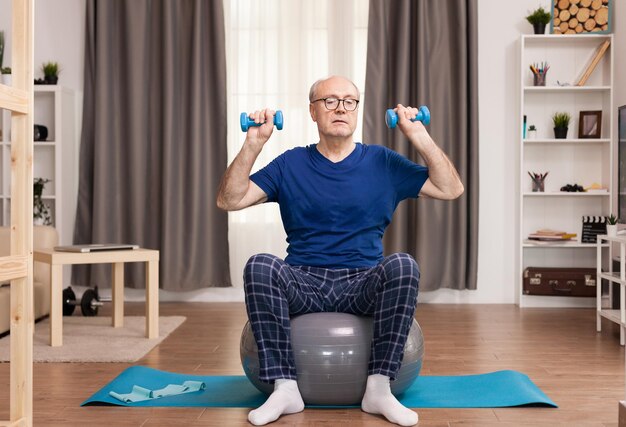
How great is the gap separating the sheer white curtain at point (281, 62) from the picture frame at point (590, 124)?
1.46 metres

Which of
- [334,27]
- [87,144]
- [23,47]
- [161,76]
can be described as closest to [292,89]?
[334,27]

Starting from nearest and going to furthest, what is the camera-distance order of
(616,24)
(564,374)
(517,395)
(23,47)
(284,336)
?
(23,47), (284,336), (517,395), (564,374), (616,24)

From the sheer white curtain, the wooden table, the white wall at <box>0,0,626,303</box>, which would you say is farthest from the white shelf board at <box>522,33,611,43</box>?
the wooden table

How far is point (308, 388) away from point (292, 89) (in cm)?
313

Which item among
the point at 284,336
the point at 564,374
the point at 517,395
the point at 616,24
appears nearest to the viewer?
the point at 284,336

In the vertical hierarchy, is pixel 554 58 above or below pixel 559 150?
above

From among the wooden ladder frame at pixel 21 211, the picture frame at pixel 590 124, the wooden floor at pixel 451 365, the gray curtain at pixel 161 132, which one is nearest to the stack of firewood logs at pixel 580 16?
the picture frame at pixel 590 124

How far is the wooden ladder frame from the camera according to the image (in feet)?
6.63

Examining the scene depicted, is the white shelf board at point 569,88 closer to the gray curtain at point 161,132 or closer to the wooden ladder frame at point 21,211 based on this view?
the gray curtain at point 161,132

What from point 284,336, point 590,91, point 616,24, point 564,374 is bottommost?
point 564,374

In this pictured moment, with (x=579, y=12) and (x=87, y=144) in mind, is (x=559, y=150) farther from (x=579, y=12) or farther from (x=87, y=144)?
(x=87, y=144)

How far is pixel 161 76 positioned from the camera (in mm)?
5359

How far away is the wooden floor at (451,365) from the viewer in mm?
2484

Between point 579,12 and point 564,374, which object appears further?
point 579,12
